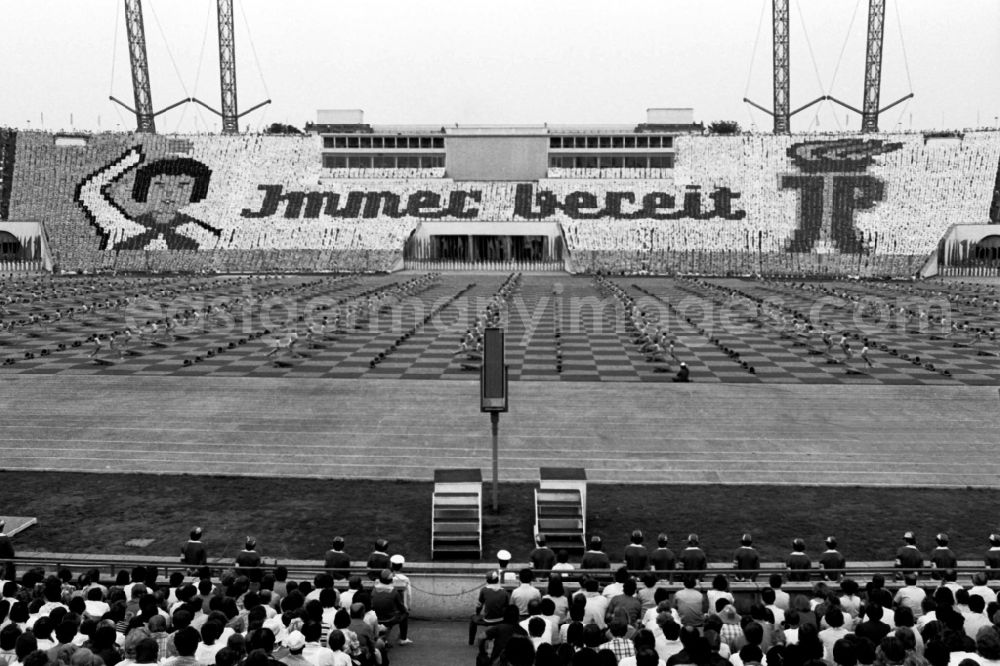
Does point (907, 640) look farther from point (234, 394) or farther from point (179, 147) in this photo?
point (179, 147)

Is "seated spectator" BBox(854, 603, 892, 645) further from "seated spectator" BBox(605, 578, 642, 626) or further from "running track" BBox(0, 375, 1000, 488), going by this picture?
"running track" BBox(0, 375, 1000, 488)

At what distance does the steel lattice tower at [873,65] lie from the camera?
11169 cm

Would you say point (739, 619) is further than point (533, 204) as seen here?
No

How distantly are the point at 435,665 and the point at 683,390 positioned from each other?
18.4 m

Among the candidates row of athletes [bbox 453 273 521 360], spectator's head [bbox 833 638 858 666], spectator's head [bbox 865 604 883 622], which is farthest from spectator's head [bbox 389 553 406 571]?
row of athletes [bbox 453 273 521 360]

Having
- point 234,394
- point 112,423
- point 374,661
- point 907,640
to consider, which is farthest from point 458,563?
point 234,394

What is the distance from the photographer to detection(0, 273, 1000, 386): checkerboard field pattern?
3039 cm

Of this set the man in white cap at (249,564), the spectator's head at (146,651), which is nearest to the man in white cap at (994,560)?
the man in white cap at (249,564)

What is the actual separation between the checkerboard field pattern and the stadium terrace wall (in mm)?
22965

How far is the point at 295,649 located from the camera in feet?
26.7

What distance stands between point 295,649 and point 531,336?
31.1 metres

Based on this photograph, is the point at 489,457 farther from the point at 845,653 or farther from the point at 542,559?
the point at 845,653

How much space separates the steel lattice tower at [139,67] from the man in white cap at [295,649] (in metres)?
122

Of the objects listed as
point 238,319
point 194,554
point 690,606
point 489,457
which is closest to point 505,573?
point 690,606
